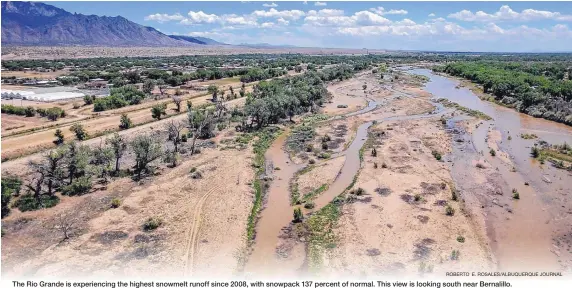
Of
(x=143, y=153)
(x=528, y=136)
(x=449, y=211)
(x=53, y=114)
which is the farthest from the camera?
(x=53, y=114)

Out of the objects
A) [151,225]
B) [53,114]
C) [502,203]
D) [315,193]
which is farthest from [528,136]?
[53,114]

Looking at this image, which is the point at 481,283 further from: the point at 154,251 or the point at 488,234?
the point at 154,251

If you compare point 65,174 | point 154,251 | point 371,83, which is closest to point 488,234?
point 154,251

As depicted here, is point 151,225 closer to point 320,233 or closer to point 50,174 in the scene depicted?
point 50,174

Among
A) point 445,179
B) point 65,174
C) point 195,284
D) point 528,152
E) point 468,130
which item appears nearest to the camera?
point 195,284

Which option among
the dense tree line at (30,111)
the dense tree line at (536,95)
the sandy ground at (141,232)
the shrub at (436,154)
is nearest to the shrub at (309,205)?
the sandy ground at (141,232)

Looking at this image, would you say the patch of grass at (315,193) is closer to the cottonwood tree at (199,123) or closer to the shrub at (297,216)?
the shrub at (297,216)
